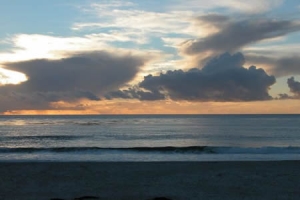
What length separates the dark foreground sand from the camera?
11320 mm

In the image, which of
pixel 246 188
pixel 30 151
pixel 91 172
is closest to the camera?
pixel 246 188

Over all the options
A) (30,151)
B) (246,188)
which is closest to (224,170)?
(246,188)

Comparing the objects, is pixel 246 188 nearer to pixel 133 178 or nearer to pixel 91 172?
pixel 133 178

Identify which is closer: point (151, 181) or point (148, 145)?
point (151, 181)

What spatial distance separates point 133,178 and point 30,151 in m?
15.8

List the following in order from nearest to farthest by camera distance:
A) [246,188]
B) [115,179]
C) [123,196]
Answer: [123,196]
[246,188]
[115,179]

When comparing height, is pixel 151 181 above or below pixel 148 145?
below

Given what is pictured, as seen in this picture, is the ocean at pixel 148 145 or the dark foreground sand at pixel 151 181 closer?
the dark foreground sand at pixel 151 181

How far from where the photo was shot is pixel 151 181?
13.7m

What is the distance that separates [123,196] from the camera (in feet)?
36.1

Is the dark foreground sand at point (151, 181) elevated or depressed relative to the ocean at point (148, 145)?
depressed

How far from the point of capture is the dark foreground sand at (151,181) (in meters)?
11.3

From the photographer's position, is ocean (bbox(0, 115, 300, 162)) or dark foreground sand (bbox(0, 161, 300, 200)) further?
ocean (bbox(0, 115, 300, 162))

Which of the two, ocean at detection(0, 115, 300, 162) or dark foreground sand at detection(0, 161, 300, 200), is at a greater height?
ocean at detection(0, 115, 300, 162)
